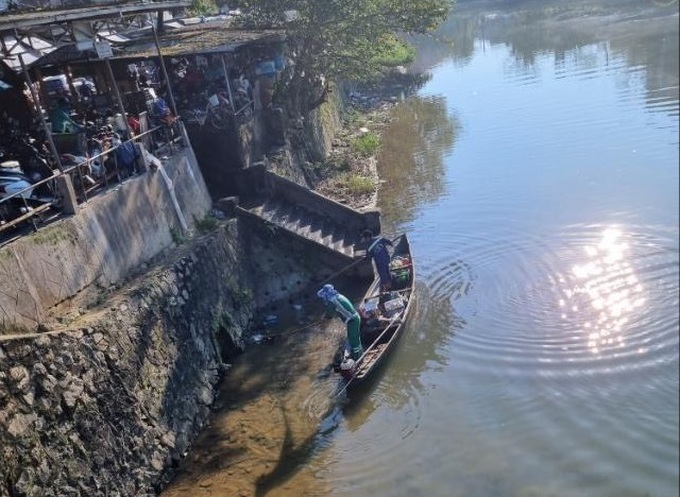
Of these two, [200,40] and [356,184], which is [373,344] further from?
[200,40]

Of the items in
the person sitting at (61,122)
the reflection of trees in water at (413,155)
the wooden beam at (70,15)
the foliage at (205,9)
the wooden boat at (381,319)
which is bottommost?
the reflection of trees in water at (413,155)

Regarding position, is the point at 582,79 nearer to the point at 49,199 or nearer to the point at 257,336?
the point at 257,336

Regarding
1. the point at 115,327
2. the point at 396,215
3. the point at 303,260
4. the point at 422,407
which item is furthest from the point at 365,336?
the point at 396,215

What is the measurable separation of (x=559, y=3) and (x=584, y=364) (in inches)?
2125

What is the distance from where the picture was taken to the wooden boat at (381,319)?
11891 mm

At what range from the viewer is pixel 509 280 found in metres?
15.1

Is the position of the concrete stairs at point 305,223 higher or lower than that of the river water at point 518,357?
higher

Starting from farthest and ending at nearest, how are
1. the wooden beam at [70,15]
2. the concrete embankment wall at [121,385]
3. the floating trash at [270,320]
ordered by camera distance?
the floating trash at [270,320]
the wooden beam at [70,15]
the concrete embankment wall at [121,385]

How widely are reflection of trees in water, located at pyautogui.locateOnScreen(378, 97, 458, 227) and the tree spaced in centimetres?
459

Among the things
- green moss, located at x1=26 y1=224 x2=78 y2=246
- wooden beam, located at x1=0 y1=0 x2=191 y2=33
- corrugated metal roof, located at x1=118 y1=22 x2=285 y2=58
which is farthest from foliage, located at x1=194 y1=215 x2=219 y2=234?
wooden beam, located at x1=0 y1=0 x2=191 y2=33

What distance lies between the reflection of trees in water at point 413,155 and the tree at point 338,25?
459cm

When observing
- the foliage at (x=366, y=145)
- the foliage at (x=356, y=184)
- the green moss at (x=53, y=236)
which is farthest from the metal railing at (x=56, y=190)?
A: the foliage at (x=366, y=145)

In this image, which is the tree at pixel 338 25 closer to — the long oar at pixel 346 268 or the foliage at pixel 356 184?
the foliage at pixel 356 184

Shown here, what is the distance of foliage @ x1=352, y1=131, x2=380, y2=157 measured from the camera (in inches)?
1064
